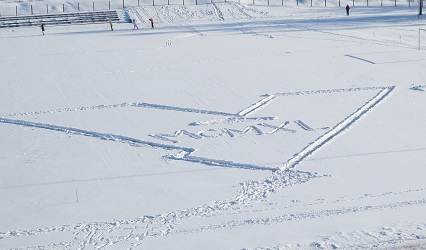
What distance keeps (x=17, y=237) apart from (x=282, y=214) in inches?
196

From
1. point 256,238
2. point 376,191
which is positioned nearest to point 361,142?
point 376,191

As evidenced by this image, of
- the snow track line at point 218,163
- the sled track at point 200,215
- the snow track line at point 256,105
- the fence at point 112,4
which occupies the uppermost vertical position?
the fence at point 112,4

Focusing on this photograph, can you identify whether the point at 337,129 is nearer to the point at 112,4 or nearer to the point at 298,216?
the point at 298,216

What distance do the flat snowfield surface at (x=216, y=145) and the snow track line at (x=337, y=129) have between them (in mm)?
60

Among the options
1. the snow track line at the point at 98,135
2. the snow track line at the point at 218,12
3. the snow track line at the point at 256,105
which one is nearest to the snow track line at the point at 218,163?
the snow track line at the point at 98,135

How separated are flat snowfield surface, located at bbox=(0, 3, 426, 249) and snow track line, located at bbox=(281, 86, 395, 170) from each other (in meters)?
0.06

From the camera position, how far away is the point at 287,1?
187ft

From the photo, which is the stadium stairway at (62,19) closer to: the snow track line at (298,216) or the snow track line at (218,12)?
the snow track line at (218,12)

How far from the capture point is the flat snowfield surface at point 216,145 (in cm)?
1419

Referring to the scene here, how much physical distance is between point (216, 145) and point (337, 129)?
3446mm

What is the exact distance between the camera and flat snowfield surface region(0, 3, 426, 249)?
1419cm

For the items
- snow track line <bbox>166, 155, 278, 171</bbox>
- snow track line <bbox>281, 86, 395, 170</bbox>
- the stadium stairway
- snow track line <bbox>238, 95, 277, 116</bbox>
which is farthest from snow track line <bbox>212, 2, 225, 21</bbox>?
snow track line <bbox>166, 155, 278, 171</bbox>

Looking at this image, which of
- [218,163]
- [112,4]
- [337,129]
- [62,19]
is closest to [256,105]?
A: [337,129]

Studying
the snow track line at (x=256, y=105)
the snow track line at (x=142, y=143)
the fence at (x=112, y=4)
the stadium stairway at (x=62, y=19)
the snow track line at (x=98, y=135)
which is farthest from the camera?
the fence at (x=112, y=4)
